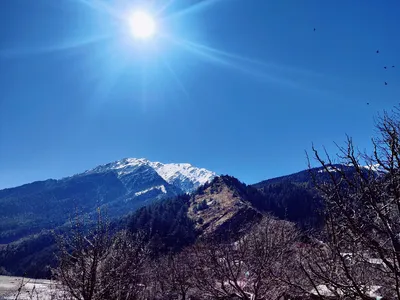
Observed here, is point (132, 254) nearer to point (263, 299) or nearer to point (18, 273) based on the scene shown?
point (263, 299)

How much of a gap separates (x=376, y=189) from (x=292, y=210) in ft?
664

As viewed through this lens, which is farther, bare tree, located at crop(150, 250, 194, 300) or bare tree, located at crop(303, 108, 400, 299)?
bare tree, located at crop(150, 250, 194, 300)

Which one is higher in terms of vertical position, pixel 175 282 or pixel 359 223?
pixel 359 223

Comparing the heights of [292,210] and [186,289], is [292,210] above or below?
above

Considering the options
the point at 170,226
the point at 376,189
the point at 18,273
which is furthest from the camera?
the point at 18,273

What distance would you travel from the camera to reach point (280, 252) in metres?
18.7

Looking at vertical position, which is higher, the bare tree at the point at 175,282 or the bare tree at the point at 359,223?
the bare tree at the point at 359,223

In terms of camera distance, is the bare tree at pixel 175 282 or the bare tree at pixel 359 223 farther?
the bare tree at pixel 175 282

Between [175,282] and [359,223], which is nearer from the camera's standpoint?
[359,223]

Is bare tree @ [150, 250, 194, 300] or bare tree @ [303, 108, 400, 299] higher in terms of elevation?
bare tree @ [303, 108, 400, 299]

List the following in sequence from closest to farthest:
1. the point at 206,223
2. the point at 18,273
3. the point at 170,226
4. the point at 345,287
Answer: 1. the point at 345,287
2. the point at 170,226
3. the point at 206,223
4. the point at 18,273

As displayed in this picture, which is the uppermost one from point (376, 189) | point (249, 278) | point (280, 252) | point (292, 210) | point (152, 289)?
point (292, 210)

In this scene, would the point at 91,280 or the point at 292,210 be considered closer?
the point at 91,280

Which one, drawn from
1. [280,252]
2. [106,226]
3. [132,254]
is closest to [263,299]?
[280,252]
